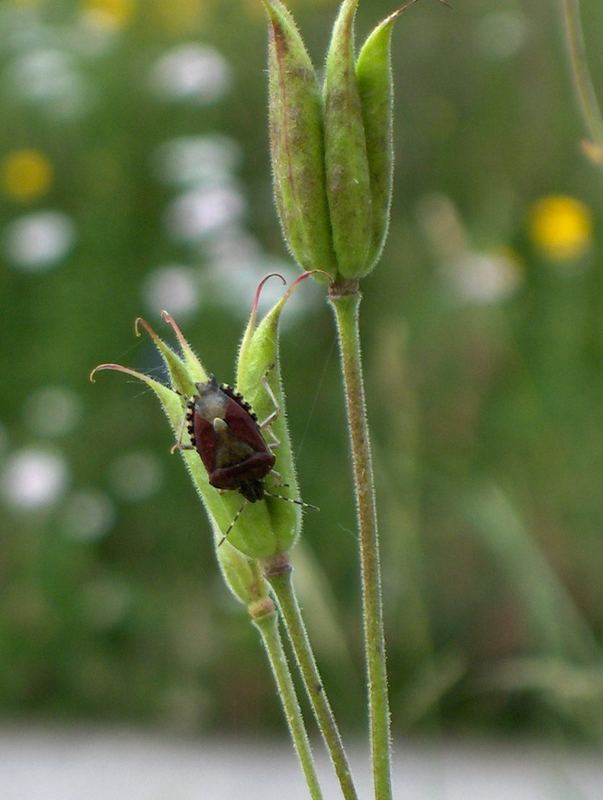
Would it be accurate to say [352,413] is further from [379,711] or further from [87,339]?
[87,339]

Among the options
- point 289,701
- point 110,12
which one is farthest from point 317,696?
→ point 110,12

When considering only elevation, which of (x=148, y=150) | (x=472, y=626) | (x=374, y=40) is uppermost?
(x=148, y=150)

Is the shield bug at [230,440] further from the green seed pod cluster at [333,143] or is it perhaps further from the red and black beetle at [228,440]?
the green seed pod cluster at [333,143]

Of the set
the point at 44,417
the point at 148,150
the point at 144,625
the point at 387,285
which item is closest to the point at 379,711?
the point at 144,625

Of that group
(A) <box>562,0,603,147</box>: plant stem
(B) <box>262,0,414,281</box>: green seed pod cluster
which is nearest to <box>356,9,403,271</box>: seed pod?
(B) <box>262,0,414,281</box>: green seed pod cluster

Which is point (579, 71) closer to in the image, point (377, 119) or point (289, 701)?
point (377, 119)

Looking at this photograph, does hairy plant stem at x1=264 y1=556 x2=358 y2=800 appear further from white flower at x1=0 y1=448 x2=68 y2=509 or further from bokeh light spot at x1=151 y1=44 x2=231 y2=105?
bokeh light spot at x1=151 y1=44 x2=231 y2=105

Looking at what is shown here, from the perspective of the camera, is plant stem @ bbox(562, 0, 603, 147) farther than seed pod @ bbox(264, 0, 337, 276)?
Yes
